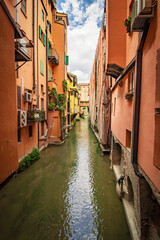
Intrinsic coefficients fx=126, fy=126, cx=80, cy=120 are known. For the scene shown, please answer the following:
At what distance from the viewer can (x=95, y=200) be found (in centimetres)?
604

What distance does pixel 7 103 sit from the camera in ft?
12.4

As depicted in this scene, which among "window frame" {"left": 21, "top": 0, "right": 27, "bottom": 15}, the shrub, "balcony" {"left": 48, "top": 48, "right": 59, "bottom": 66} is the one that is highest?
"window frame" {"left": 21, "top": 0, "right": 27, "bottom": 15}

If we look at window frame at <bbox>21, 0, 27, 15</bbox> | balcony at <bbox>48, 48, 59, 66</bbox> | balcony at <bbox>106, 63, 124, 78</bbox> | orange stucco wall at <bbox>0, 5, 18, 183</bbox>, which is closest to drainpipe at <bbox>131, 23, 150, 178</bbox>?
balcony at <bbox>106, 63, 124, 78</bbox>

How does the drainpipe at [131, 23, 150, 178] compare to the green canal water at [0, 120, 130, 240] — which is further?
the green canal water at [0, 120, 130, 240]

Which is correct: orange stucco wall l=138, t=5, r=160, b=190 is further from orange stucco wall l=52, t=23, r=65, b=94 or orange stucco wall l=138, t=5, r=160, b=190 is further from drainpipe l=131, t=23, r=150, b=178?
orange stucco wall l=52, t=23, r=65, b=94

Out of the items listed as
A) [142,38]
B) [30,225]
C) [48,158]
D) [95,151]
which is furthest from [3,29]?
[95,151]

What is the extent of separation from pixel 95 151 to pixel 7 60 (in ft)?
36.9

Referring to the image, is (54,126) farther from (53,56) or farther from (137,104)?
(137,104)

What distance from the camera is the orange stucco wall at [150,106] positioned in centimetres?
255

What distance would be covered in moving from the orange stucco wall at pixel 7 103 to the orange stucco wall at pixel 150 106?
380 cm

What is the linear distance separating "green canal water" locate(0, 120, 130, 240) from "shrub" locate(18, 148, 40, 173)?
36 cm

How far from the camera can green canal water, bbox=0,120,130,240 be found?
14.5 feet

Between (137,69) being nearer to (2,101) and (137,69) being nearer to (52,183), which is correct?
(2,101)

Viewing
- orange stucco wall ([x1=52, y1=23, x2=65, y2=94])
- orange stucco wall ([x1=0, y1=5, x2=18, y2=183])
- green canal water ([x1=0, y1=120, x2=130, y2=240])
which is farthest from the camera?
orange stucco wall ([x1=52, y1=23, x2=65, y2=94])
